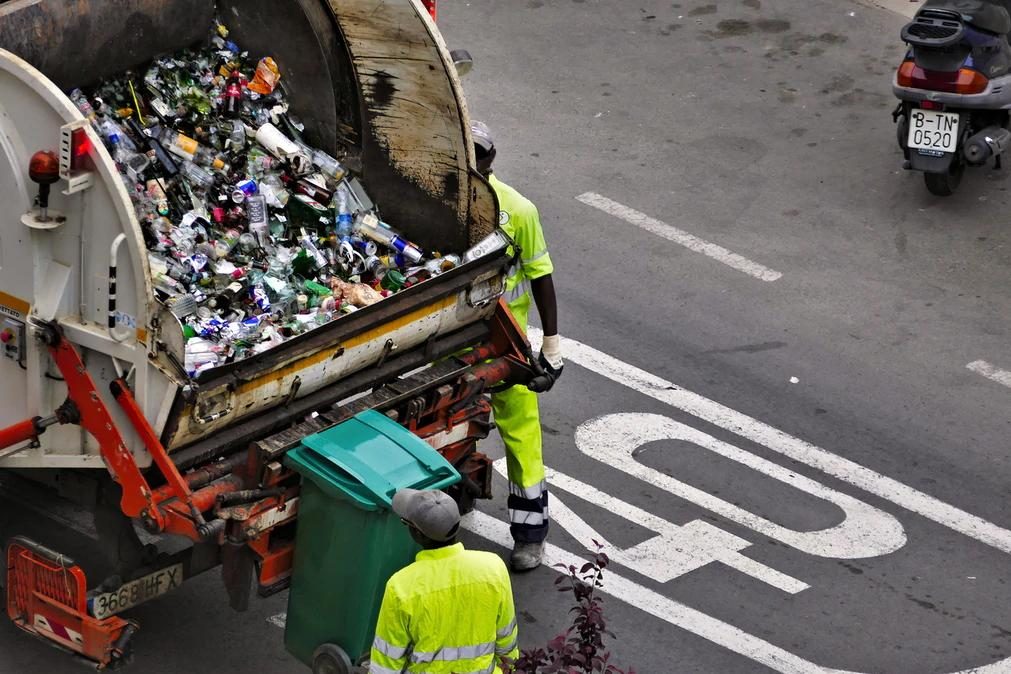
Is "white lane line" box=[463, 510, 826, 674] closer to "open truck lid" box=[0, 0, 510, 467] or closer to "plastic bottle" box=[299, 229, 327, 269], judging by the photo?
"open truck lid" box=[0, 0, 510, 467]

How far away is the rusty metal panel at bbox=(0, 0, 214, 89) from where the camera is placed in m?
6.36

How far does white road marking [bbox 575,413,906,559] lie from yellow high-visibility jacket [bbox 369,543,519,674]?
267 centimetres

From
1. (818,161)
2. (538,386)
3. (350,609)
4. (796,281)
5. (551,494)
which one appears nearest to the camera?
(350,609)

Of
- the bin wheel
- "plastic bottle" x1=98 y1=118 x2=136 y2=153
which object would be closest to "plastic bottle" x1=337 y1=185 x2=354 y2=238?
"plastic bottle" x1=98 y1=118 x2=136 y2=153

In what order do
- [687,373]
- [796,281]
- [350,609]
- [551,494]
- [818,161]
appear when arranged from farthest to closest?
[818,161] → [796,281] → [687,373] → [551,494] → [350,609]

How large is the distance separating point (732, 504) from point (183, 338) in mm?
3025

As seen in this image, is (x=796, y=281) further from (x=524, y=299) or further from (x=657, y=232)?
(x=524, y=299)

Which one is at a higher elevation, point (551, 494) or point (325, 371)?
point (325, 371)

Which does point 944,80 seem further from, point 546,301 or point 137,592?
point 137,592

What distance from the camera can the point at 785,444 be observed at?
8.32m

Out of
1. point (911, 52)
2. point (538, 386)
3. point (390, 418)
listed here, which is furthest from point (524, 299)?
point (911, 52)

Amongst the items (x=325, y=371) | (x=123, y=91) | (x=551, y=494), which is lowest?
(x=551, y=494)

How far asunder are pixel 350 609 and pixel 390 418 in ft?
2.51

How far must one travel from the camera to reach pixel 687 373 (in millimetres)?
8875
